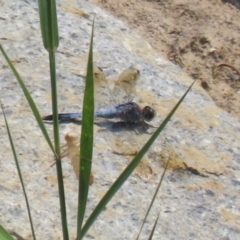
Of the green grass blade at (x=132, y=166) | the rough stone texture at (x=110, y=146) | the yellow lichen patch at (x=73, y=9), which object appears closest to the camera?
the green grass blade at (x=132, y=166)

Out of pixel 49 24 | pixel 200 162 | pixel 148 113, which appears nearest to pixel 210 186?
pixel 200 162

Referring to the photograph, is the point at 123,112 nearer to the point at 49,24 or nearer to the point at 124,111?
the point at 124,111

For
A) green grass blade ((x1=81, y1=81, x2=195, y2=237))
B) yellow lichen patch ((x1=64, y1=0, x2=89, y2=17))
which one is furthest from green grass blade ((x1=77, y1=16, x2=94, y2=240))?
yellow lichen patch ((x1=64, y1=0, x2=89, y2=17))

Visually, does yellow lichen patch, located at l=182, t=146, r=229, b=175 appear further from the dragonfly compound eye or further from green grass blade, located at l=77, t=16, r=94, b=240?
green grass blade, located at l=77, t=16, r=94, b=240

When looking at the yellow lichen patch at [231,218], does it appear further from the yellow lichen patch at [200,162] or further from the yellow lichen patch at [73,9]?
the yellow lichen patch at [73,9]

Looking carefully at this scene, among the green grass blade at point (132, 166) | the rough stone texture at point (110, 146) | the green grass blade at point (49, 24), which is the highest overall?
the green grass blade at point (49, 24)

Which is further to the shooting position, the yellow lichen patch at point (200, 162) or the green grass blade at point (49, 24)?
the yellow lichen patch at point (200, 162)

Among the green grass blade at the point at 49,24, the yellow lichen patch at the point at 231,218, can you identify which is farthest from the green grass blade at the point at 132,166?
the yellow lichen patch at the point at 231,218

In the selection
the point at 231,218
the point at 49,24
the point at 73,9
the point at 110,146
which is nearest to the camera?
the point at 49,24
